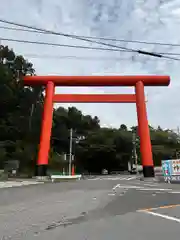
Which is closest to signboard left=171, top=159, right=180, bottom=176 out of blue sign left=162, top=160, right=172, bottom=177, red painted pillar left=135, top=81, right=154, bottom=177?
blue sign left=162, top=160, right=172, bottom=177

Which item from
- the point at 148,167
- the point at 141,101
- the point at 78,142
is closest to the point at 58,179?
the point at 148,167

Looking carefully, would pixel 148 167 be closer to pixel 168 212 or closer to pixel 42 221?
pixel 168 212

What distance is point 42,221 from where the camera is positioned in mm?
7023

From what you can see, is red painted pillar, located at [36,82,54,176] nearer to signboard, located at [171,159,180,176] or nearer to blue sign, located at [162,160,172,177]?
blue sign, located at [162,160,172,177]

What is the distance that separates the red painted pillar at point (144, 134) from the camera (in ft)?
95.7

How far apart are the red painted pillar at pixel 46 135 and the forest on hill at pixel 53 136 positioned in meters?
4.17

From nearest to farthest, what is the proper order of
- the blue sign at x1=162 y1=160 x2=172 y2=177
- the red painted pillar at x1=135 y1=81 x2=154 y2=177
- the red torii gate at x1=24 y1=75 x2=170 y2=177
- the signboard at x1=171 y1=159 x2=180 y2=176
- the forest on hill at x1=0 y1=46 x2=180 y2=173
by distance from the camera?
the signboard at x1=171 y1=159 x2=180 y2=176 < the blue sign at x1=162 y1=160 x2=172 y2=177 < the red painted pillar at x1=135 y1=81 x2=154 y2=177 < the red torii gate at x1=24 y1=75 x2=170 y2=177 < the forest on hill at x1=0 y1=46 x2=180 y2=173

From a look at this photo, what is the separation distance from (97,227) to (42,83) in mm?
26654

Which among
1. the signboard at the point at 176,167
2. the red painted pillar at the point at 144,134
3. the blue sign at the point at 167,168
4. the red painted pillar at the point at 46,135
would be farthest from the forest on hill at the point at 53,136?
the signboard at the point at 176,167

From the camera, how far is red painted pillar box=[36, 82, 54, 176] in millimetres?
28641

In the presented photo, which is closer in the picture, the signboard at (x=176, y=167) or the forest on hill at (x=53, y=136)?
the signboard at (x=176, y=167)

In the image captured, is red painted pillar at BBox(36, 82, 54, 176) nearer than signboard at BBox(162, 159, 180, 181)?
No

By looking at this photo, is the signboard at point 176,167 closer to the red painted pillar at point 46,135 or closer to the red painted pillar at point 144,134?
the red painted pillar at point 144,134

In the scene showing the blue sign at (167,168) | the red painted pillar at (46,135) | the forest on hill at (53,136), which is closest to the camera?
the blue sign at (167,168)
